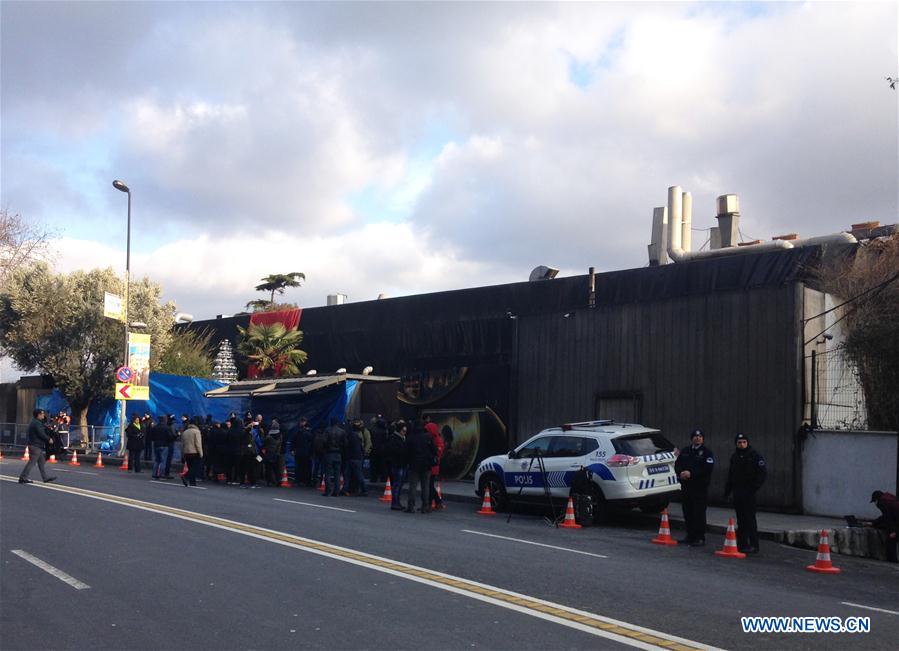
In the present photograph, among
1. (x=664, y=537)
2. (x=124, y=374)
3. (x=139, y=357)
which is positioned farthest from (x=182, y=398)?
(x=664, y=537)

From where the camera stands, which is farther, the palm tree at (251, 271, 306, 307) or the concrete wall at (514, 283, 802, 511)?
the palm tree at (251, 271, 306, 307)

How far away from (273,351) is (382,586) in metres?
26.4

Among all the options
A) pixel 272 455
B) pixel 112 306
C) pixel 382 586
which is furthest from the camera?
pixel 112 306

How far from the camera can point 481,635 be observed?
705 cm

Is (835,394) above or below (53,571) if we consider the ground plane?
above

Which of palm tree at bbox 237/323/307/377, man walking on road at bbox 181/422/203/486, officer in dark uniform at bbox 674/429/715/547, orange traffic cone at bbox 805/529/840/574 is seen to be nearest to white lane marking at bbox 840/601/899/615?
orange traffic cone at bbox 805/529/840/574

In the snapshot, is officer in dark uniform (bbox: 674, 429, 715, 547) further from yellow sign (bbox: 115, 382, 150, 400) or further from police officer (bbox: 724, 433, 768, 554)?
yellow sign (bbox: 115, 382, 150, 400)

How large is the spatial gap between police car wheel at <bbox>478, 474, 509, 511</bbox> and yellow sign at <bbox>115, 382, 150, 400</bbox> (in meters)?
15.3

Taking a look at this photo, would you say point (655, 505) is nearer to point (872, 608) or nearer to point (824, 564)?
point (824, 564)

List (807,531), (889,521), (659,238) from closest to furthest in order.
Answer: (889,521), (807,531), (659,238)

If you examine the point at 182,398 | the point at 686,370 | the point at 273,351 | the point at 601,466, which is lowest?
the point at 601,466

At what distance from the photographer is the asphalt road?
7.08 m

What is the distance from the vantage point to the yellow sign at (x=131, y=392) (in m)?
28.3

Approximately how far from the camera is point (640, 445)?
15.6 m
